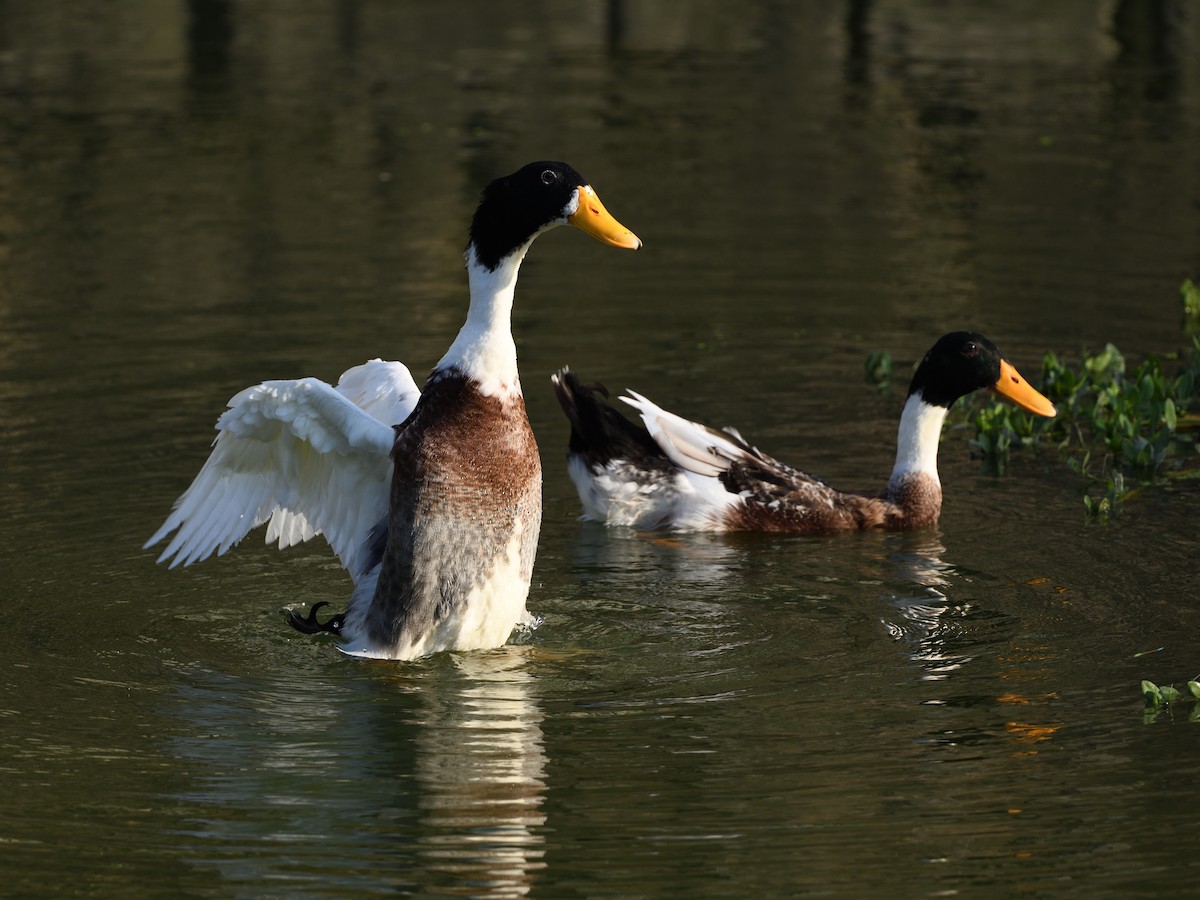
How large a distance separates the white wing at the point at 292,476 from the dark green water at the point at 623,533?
1.42ft

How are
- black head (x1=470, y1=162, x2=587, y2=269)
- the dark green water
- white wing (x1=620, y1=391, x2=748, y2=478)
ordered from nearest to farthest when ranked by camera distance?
the dark green water
black head (x1=470, y1=162, x2=587, y2=269)
white wing (x1=620, y1=391, x2=748, y2=478)

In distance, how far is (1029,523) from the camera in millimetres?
9328

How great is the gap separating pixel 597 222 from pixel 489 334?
585 mm

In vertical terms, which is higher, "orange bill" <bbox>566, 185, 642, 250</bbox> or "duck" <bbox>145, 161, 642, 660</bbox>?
"orange bill" <bbox>566, 185, 642, 250</bbox>

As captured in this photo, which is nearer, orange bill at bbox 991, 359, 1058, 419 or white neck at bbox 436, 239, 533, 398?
white neck at bbox 436, 239, 533, 398

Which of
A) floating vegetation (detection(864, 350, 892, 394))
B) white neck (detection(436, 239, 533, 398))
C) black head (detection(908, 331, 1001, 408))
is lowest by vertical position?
floating vegetation (detection(864, 350, 892, 394))

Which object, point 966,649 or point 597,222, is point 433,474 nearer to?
point 597,222

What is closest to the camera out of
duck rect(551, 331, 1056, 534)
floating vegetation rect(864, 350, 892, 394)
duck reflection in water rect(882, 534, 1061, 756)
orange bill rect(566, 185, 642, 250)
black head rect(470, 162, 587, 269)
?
duck reflection in water rect(882, 534, 1061, 756)

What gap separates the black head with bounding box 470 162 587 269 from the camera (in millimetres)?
7117

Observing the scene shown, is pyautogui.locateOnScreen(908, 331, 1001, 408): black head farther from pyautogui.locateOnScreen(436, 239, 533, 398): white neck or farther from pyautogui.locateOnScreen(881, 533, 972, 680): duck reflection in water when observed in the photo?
pyautogui.locateOnScreen(436, 239, 533, 398): white neck

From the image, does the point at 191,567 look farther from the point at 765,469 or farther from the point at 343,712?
the point at 765,469

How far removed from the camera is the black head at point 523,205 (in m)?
7.12

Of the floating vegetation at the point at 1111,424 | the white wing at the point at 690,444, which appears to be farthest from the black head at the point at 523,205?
the floating vegetation at the point at 1111,424

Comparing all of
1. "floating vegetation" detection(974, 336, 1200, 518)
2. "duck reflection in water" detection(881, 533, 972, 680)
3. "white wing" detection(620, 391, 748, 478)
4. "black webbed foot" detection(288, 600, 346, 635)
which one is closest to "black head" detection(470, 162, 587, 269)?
"black webbed foot" detection(288, 600, 346, 635)
